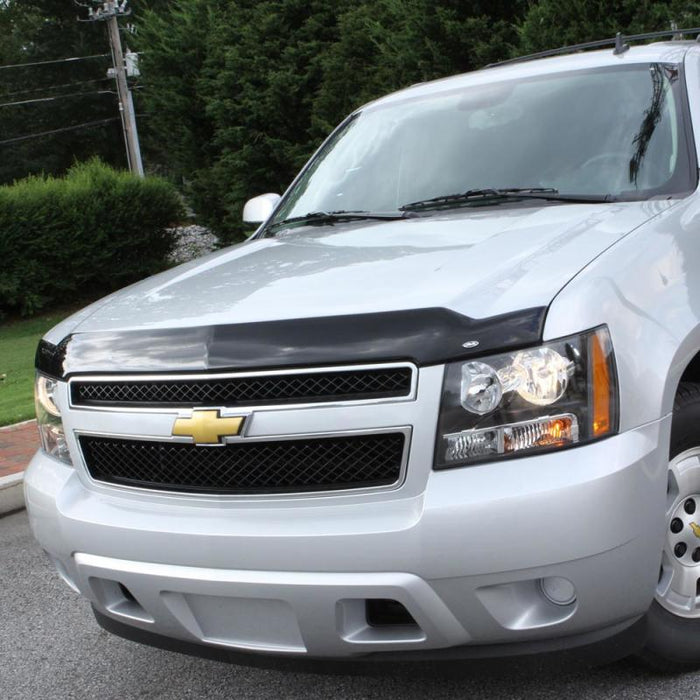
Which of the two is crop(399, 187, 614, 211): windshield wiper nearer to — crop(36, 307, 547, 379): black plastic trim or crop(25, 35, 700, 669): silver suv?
crop(25, 35, 700, 669): silver suv

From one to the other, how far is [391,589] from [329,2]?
1557cm

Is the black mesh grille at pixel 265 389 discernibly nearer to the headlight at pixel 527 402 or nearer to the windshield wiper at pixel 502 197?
the headlight at pixel 527 402

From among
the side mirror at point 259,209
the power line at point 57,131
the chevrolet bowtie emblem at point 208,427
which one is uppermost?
the side mirror at point 259,209

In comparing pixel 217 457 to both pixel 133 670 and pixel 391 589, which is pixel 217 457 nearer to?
pixel 391 589

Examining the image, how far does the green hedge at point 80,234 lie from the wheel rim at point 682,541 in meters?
14.9

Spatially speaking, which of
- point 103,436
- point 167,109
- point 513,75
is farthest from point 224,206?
point 103,436

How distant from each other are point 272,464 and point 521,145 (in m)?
1.86

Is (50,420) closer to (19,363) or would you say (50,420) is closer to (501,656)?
Result: (501,656)

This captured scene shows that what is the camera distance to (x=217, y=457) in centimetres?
254

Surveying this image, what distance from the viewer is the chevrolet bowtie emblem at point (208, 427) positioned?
2.47 metres

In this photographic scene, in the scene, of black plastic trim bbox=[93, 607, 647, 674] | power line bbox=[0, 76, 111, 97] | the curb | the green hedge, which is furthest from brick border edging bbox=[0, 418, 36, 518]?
power line bbox=[0, 76, 111, 97]

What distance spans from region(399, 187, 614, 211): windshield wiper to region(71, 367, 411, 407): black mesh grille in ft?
4.28

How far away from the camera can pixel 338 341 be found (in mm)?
2418

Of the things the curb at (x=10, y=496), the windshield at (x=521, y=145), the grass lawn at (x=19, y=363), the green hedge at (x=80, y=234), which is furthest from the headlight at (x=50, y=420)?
the green hedge at (x=80, y=234)
